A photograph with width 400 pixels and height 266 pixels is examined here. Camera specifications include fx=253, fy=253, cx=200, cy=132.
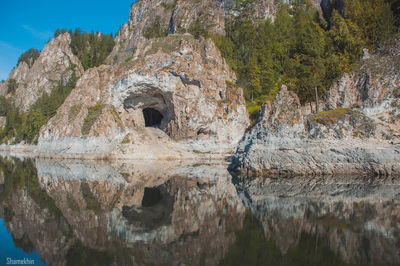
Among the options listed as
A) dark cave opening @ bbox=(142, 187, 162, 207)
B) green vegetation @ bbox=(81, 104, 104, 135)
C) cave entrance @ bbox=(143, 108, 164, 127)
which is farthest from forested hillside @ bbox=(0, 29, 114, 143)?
dark cave opening @ bbox=(142, 187, 162, 207)

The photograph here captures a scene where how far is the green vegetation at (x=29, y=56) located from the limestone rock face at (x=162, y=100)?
3311 inches

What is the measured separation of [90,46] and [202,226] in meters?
108

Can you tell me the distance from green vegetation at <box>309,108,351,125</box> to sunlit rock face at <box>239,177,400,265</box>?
7.88m

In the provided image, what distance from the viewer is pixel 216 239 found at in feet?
26.8

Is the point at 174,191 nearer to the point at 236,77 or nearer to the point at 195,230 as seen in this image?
the point at 195,230

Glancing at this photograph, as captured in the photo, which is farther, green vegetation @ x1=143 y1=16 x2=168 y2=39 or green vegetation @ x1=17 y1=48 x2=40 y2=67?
green vegetation @ x1=17 y1=48 x2=40 y2=67

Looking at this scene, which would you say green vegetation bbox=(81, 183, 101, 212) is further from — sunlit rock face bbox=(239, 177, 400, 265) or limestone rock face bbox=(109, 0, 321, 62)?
limestone rock face bbox=(109, 0, 321, 62)

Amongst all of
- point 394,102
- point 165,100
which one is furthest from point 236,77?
point 394,102

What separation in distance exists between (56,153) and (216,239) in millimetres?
44476

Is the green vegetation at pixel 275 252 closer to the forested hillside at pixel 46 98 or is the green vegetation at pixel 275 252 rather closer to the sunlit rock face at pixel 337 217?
the sunlit rock face at pixel 337 217

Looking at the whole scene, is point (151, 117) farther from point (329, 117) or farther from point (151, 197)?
point (151, 197)

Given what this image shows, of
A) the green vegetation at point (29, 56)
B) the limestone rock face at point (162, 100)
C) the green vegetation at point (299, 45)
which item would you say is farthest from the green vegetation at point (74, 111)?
the green vegetation at point (29, 56)

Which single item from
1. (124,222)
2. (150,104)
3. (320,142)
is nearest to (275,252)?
(124,222)

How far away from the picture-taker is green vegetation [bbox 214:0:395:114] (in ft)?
122
